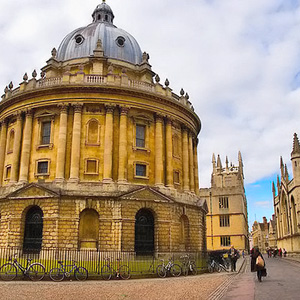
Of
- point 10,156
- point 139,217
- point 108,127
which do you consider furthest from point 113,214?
point 10,156

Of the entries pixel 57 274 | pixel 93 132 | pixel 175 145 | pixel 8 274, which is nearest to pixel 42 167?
pixel 93 132

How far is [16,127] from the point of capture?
3438 centimetres

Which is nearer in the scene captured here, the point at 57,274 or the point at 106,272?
the point at 57,274

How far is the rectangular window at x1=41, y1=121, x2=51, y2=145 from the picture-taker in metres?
33.4

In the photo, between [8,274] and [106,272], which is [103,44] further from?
[8,274]

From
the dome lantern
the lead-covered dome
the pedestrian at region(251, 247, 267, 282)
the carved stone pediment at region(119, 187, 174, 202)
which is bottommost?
the pedestrian at region(251, 247, 267, 282)

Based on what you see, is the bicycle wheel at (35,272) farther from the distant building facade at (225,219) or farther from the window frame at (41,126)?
the distant building facade at (225,219)

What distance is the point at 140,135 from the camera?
34.3 meters

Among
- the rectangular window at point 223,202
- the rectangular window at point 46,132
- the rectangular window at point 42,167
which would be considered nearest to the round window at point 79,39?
the rectangular window at point 46,132

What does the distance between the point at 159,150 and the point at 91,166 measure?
659 centimetres

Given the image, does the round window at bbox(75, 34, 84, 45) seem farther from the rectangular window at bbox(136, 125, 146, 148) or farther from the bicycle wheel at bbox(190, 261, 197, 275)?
the bicycle wheel at bbox(190, 261, 197, 275)

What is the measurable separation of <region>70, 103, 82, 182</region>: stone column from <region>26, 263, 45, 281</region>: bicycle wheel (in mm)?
11995

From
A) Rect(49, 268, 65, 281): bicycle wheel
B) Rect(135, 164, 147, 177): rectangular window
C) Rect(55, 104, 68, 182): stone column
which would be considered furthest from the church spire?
Rect(49, 268, 65, 281): bicycle wheel

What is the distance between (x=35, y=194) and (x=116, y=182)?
6717mm
